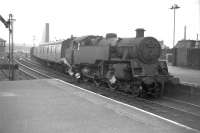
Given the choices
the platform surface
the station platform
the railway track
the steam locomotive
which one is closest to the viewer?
the station platform

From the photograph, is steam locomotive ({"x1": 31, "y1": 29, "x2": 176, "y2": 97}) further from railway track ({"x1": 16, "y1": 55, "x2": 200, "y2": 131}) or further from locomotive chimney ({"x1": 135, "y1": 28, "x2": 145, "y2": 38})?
railway track ({"x1": 16, "y1": 55, "x2": 200, "y2": 131})

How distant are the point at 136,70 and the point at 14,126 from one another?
7.52m

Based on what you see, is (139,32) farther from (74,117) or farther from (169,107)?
(74,117)

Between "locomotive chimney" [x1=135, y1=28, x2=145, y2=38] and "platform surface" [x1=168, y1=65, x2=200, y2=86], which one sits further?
"platform surface" [x1=168, y1=65, x2=200, y2=86]

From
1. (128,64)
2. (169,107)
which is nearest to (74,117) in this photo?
(169,107)

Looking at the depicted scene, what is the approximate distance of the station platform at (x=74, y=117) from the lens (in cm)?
652

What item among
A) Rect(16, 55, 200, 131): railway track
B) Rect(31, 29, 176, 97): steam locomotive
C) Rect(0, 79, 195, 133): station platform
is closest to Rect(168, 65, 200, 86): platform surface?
Rect(31, 29, 176, 97): steam locomotive

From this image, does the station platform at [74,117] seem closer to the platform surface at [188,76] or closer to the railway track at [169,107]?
the railway track at [169,107]

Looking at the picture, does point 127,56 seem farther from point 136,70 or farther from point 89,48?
point 89,48

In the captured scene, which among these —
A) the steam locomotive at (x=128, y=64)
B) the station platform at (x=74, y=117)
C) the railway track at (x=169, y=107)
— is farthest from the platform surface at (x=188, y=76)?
the station platform at (x=74, y=117)

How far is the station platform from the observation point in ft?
21.4

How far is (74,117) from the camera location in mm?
7609

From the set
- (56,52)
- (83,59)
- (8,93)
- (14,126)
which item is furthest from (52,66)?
(14,126)

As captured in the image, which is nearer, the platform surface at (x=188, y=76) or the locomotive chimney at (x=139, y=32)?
the locomotive chimney at (x=139, y=32)
